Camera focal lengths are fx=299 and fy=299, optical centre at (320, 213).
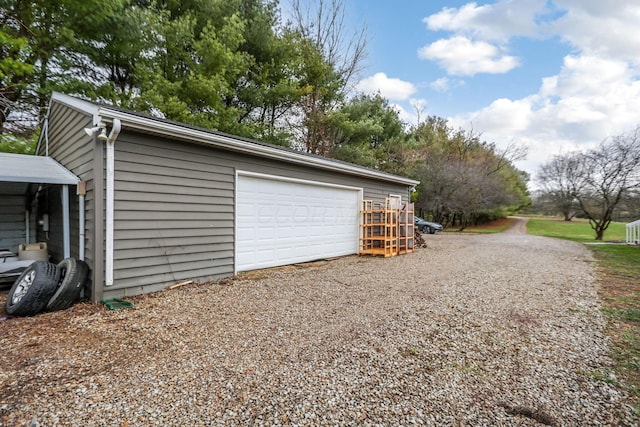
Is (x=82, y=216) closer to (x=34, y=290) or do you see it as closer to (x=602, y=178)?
(x=34, y=290)

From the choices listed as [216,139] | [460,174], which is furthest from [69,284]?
[460,174]

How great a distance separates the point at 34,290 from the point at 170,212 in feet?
5.55

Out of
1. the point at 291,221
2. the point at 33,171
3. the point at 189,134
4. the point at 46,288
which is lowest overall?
the point at 46,288

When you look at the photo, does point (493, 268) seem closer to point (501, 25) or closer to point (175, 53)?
point (501, 25)

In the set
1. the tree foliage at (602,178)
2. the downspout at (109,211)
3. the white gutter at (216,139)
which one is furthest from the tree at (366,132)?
the downspout at (109,211)

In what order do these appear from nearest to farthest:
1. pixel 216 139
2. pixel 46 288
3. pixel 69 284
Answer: pixel 46 288, pixel 69 284, pixel 216 139

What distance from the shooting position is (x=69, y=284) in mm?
3529

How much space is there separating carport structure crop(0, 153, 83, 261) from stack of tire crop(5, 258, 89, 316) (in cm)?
62

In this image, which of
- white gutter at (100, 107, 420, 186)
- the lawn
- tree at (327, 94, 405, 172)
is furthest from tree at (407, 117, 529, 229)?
white gutter at (100, 107, 420, 186)

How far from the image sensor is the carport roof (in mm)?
3969

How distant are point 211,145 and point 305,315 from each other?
3147 millimetres

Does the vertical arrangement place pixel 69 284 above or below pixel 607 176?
below

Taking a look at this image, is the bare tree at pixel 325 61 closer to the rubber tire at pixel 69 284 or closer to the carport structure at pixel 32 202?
the carport structure at pixel 32 202

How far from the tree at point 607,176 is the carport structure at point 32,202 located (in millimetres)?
18842
